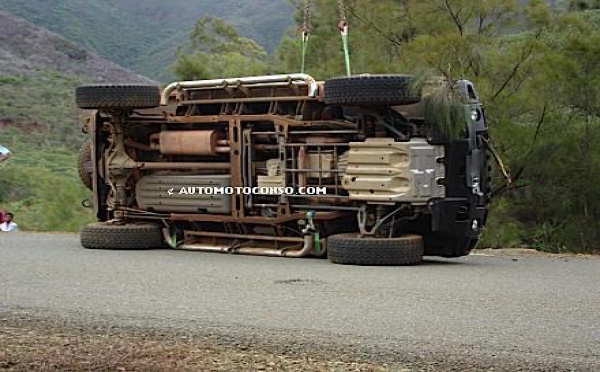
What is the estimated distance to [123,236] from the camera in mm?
13797

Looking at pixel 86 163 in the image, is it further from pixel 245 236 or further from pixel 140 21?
pixel 140 21

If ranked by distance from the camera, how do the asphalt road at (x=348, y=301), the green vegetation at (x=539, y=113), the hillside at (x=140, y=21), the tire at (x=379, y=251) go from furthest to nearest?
the hillside at (x=140, y=21) → the green vegetation at (x=539, y=113) → the tire at (x=379, y=251) → the asphalt road at (x=348, y=301)

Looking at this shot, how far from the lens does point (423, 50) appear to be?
2008cm

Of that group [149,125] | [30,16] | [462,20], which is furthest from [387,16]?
[30,16]

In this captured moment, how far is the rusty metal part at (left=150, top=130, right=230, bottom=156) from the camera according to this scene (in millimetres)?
13281

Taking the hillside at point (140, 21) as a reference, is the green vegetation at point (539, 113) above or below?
below

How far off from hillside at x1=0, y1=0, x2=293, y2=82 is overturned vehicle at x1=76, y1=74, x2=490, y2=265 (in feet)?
180

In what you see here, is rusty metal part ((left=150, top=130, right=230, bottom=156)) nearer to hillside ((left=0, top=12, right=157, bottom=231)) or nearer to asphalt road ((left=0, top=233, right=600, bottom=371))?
asphalt road ((left=0, top=233, right=600, bottom=371))

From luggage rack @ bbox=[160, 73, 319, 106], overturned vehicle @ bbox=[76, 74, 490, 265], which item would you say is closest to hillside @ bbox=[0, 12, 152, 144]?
overturned vehicle @ bbox=[76, 74, 490, 265]

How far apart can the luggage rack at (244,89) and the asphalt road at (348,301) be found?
1.99 m

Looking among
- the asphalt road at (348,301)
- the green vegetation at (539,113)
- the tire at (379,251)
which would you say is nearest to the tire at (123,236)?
the asphalt road at (348,301)

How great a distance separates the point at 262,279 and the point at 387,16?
43.0 ft

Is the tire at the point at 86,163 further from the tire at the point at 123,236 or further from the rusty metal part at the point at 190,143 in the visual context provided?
the rusty metal part at the point at 190,143

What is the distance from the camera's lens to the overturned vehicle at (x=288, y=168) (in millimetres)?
11695
